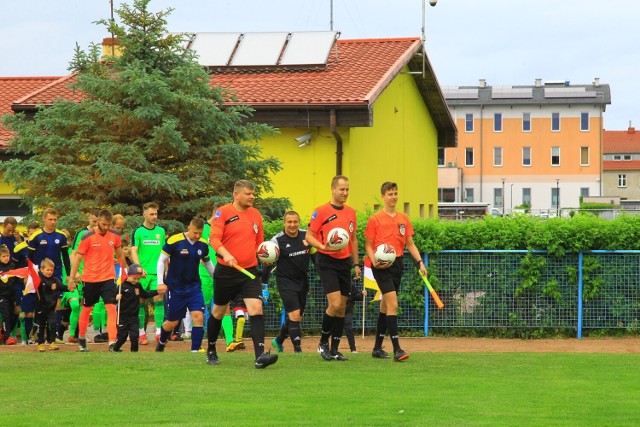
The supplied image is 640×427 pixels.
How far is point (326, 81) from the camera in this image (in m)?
30.0

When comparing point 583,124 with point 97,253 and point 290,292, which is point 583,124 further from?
point 290,292

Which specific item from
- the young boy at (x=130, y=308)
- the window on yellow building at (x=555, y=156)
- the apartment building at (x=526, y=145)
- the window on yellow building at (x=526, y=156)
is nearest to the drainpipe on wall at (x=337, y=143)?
the young boy at (x=130, y=308)

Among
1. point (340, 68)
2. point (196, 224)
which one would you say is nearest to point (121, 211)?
point (196, 224)

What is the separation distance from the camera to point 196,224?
15.2 meters

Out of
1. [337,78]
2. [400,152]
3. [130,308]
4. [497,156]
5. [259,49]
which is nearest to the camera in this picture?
[130,308]

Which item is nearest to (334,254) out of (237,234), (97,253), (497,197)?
(237,234)

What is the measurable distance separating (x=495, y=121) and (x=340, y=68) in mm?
87838

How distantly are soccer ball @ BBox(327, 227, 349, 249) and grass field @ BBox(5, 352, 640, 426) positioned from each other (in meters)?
1.37

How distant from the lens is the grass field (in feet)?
30.6

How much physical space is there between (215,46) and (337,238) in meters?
20.8

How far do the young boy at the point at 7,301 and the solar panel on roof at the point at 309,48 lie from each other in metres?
14.9

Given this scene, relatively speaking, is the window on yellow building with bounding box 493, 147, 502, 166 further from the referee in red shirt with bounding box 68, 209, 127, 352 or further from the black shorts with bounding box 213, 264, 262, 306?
the black shorts with bounding box 213, 264, 262, 306

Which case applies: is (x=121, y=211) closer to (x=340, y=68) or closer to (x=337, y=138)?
(x=337, y=138)

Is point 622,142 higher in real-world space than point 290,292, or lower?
higher
